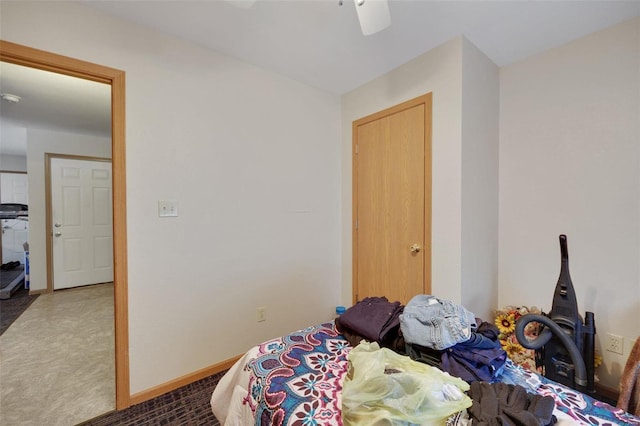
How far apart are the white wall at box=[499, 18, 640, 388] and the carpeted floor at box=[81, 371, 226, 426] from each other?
7.82ft

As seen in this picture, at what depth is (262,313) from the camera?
2.22m

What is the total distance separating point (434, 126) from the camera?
1936 millimetres

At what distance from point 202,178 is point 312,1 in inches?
52.3

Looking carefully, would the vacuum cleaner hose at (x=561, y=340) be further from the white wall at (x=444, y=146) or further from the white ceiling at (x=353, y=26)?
the white ceiling at (x=353, y=26)

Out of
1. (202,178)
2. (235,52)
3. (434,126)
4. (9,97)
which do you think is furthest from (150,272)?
(9,97)

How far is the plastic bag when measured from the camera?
740 mm

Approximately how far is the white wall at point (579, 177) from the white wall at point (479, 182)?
12 centimetres

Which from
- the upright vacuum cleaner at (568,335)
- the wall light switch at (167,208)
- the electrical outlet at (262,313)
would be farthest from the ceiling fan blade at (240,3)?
the upright vacuum cleaner at (568,335)

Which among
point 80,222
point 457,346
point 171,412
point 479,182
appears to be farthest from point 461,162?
point 80,222

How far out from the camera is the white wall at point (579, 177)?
1640 mm

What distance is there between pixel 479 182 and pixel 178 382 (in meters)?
2.60

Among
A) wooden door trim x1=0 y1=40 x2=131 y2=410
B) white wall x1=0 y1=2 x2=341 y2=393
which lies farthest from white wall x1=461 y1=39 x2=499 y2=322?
wooden door trim x1=0 y1=40 x2=131 y2=410

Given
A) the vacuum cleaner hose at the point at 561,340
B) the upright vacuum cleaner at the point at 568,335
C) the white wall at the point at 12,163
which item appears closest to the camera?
the vacuum cleaner hose at the point at 561,340

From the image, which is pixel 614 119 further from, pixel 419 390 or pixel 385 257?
pixel 419 390
